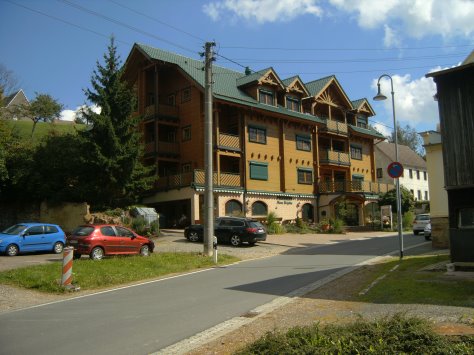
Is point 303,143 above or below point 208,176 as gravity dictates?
above

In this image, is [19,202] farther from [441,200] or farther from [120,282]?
[441,200]

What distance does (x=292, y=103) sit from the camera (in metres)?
43.0

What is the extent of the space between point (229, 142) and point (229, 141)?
0.28ft

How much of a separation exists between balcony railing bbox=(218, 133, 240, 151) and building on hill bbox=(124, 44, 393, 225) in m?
0.08

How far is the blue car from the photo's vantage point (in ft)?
70.7

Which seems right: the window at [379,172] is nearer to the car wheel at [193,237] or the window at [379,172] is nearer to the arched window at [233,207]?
the arched window at [233,207]

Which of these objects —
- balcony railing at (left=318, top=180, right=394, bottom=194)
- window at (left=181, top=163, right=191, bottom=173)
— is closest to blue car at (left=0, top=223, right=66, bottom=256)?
window at (left=181, top=163, right=191, bottom=173)

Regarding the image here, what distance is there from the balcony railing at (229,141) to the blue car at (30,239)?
1548cm

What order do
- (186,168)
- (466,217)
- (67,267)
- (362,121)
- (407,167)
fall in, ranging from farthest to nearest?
(407,167) < (362,121) < (186,168) < (67,267) < (466,217)

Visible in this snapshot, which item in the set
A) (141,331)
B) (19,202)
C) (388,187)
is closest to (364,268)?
(141,331)

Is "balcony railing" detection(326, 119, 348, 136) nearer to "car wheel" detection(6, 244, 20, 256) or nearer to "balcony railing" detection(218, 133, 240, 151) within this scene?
"balcony railing" detection(218, 133, 240, 151)

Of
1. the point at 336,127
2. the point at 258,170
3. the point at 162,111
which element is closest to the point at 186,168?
the point at 162,111

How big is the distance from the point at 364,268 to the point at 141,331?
951 cm

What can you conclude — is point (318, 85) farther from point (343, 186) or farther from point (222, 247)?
point (222, 247)
